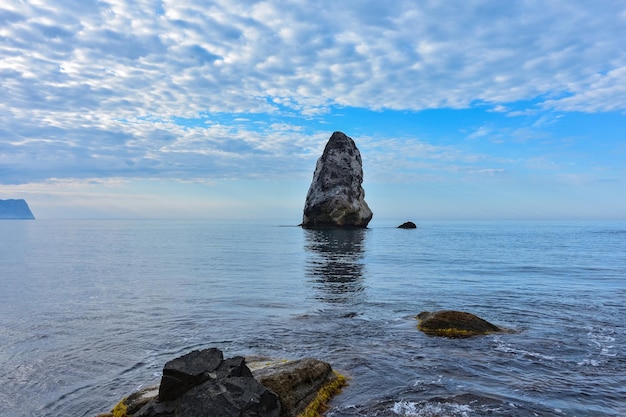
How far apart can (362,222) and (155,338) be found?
98324 mm

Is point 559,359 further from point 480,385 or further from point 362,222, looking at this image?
point 362,222

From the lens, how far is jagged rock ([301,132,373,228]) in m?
104

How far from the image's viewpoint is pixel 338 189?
10300cm

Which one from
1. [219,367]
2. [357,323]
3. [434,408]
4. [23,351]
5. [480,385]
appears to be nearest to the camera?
[219,367]

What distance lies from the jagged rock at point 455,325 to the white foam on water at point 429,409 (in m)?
6.06

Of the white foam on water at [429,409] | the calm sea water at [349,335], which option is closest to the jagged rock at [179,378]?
the calm sea water at [349,335]

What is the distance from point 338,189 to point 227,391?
3783 inches

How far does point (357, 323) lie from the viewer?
1698cm

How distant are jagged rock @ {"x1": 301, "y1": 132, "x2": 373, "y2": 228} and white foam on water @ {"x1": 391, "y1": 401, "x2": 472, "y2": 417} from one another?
9365 cm

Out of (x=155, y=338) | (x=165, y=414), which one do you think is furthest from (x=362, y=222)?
(x=165, y=414)

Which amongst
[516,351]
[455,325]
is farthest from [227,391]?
[455,325]

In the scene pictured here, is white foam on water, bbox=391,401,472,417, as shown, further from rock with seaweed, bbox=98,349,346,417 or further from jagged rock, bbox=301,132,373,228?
jagged rock, bbox=301,132,373,228

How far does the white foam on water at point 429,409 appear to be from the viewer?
866 centimetres

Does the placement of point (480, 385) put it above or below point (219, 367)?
below
